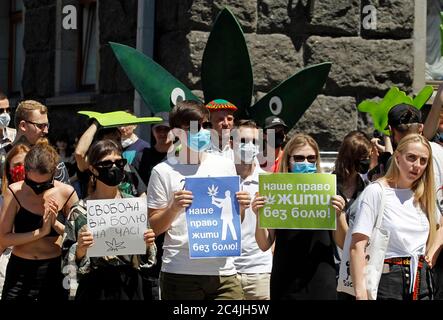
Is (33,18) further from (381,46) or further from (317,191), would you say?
(317,191)

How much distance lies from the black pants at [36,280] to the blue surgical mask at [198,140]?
1.22 m

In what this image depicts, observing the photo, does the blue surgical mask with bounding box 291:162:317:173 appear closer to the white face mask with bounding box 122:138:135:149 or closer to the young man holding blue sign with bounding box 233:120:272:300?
the young man holding blue sign with bounding box 233:120:272:300

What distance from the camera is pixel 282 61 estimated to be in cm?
1091

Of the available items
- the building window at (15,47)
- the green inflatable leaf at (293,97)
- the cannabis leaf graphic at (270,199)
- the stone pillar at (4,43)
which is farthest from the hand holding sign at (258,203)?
the stone pillar at (4,43)

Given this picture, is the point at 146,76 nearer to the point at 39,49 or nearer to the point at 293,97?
the point at 293,97

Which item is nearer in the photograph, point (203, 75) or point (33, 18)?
point (203, 75)

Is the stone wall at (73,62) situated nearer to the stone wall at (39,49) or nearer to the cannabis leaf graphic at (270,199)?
the stone wall at (39,49)

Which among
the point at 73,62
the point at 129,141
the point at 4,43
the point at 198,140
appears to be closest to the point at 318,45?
the point at 129,141

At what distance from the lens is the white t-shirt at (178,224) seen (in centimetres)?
674

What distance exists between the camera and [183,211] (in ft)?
22.2
